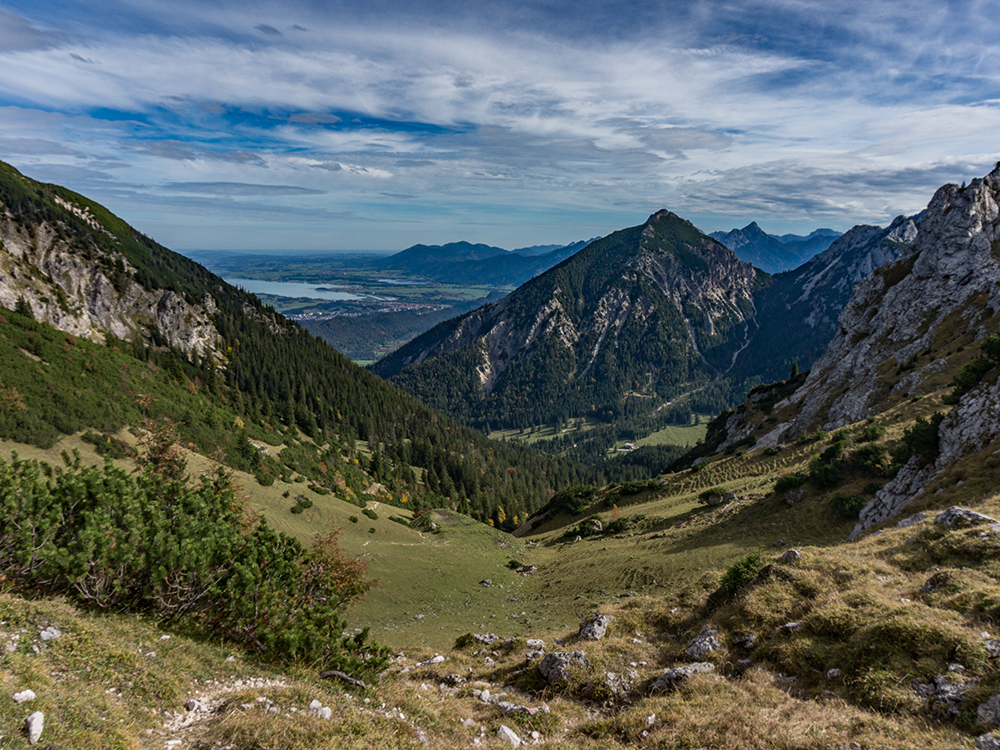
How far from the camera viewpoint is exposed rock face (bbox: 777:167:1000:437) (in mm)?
79688

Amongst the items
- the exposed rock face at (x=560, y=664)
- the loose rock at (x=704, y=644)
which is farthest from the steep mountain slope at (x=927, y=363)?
the exposed rock face at (x=560, y=664)

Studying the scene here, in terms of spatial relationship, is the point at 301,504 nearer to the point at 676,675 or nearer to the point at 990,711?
the point at 676,675

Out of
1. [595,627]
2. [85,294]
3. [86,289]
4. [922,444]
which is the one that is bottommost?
[595,627]

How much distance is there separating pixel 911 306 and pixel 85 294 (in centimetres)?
21761

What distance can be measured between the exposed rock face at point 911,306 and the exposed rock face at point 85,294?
6686 inches

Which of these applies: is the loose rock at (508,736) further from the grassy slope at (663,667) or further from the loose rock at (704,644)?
the loose rock at (704,644)

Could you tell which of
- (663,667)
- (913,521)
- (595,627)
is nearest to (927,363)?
(913,521)

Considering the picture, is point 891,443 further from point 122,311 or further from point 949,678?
point 122,311

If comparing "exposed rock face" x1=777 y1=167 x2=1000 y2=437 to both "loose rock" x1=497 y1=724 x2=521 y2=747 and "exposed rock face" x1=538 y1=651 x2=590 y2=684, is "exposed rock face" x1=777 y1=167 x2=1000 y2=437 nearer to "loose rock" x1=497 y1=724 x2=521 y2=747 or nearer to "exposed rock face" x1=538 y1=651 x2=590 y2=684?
"exposed rock face" x1=538 y1=651 x2=590 y2=684

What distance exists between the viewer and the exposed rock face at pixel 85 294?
364ft

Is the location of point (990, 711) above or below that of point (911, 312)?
below

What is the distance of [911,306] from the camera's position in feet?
314

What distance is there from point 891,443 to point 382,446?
136 metres

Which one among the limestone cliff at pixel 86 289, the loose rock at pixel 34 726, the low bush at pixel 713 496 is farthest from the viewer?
the limestone cliff at pixel 86 289
